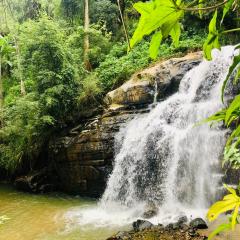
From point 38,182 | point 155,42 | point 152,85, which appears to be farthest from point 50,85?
point 155,42

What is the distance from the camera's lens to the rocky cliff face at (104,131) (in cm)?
1128

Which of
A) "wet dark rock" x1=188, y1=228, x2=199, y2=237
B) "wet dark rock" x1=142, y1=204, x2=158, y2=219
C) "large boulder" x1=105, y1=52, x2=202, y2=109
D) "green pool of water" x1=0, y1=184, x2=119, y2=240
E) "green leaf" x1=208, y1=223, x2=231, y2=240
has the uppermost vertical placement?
"large boulder" x1=105, y1=52, x2=202, y2=109

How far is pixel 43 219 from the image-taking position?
30.7ft

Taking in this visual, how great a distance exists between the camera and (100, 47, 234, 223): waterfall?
9.31 metres

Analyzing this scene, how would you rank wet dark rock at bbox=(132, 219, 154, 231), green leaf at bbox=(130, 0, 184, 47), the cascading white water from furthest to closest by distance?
1. the cascading white water
2. wet dark rock at bbox=(132, 219, 154, 231)
3. green leaf at bbox=(130, 0, 184, 47)

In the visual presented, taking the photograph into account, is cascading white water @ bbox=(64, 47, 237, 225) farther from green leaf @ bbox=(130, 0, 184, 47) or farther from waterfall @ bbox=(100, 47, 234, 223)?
green leaf @ bbox=(130, 0, 184, 47)

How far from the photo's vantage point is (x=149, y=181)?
33.3 feet

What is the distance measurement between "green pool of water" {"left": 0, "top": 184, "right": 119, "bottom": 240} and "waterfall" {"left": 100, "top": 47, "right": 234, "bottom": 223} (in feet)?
4.82

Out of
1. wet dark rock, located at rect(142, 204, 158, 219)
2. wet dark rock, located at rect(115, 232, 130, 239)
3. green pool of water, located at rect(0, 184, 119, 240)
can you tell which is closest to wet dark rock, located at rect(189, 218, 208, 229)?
wet dark rock, located at rect(115, 232, 130, 239)

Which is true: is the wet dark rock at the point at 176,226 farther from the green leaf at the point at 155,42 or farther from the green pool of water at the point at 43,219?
the green leaf at the point at 155,42

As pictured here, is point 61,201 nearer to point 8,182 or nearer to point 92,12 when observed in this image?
point 8,182

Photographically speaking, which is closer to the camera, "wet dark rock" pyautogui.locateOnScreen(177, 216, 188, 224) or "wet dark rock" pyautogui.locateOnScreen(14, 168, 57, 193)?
"wet dark rock" pyautogui.locateOnScreen(177, 216, 188, 224)

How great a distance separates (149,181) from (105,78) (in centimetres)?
552

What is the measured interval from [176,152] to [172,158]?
0.21m
